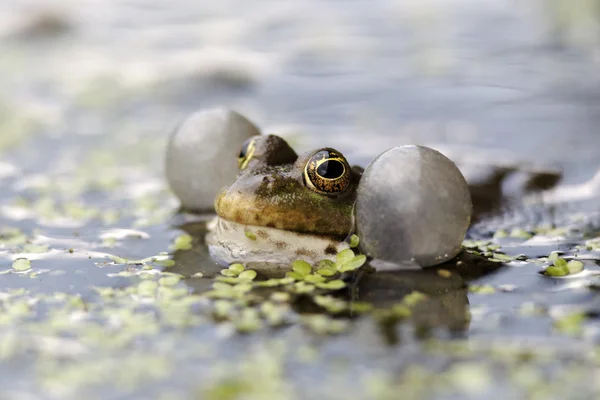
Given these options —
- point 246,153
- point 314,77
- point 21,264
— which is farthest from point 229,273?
point 314,77

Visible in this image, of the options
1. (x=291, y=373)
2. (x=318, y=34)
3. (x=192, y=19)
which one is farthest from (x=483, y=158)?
(x=192, y=19)

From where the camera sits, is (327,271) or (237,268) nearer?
(327,271)

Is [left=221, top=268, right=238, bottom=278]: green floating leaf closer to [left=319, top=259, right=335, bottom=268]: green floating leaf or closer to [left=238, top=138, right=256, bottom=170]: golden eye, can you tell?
[left=319, top=259, right=335, bottom=268]: green floating leaf

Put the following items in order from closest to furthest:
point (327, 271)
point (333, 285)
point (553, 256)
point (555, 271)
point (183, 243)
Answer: point (333, 285), point (327, 271), point (555, 271), point (553, 256), point (183, 243)

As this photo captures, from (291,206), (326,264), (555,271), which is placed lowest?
(555,271)

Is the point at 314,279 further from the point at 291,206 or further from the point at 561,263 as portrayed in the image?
the point at 561,263

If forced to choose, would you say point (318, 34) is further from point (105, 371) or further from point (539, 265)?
point (105, 371)

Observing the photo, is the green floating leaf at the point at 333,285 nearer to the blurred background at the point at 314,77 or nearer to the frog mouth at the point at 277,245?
the frog mouth at the point at 277,245

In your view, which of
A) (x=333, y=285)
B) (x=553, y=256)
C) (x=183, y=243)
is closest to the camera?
(x=333, y=285)
